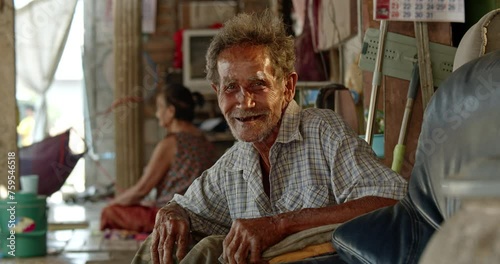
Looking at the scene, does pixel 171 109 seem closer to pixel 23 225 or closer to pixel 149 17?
pixel 23 225

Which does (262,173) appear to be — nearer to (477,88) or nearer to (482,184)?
(477,88)

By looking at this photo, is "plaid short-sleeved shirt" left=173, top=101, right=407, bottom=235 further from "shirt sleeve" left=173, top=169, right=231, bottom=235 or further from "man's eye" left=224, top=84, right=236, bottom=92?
"man's eye" left=224, top=84, right=236, bottom=92

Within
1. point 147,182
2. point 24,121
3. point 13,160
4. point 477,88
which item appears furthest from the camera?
point 24,121

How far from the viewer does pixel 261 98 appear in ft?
8.58

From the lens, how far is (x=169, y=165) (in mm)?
5797

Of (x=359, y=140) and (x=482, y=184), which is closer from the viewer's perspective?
(x=482, y=184)

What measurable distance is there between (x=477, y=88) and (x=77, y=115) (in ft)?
28.2

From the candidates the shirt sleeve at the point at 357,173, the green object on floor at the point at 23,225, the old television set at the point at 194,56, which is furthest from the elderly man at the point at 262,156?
the old television set at the point at 194,56

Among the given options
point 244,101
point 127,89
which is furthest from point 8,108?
point 127,89

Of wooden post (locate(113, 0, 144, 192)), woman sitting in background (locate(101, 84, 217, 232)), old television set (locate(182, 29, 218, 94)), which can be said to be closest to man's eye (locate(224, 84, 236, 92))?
woman sitting in background (locate(101, 84, 217, 232))

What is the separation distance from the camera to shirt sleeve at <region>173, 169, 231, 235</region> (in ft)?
8.81

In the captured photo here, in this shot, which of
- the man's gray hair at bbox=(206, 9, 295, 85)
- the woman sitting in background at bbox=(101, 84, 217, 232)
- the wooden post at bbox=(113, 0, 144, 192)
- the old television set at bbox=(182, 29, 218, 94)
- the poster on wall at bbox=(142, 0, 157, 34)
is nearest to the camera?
the man's gray hair at bbox=(206, 9, 295, 85)

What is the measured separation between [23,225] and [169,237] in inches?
99.1

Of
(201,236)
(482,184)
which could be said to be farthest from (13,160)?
(482,184)
